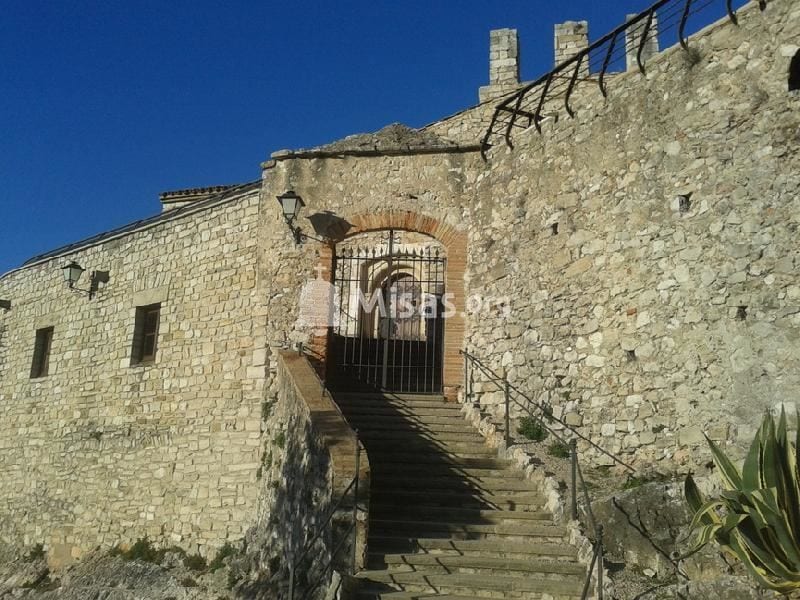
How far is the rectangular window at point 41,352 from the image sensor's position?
16.2 m

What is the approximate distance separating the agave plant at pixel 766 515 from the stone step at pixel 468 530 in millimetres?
1669

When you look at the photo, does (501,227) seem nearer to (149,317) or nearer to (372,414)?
(372,414)

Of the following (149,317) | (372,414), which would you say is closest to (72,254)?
(149,317)

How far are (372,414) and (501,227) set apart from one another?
3283 millimetres

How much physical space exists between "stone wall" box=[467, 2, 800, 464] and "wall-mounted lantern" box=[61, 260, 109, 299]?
8.54 meters

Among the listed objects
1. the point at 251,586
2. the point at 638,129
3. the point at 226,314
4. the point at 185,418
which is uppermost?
the point at 638,129

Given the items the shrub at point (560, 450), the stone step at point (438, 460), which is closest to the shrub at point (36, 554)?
the stone step at point (438, 460)

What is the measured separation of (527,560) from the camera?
23.8 feet

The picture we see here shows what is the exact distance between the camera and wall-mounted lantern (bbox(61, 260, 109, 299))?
15188mm

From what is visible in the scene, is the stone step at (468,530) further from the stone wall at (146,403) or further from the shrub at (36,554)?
the shrub at (36,554)

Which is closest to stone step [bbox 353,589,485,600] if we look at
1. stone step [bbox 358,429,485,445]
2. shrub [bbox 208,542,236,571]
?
stone step [bbox 358,429,485,445]

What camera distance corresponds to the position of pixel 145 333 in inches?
560

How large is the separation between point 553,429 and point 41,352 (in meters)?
11.8

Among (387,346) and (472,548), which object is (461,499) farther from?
(387,346)
